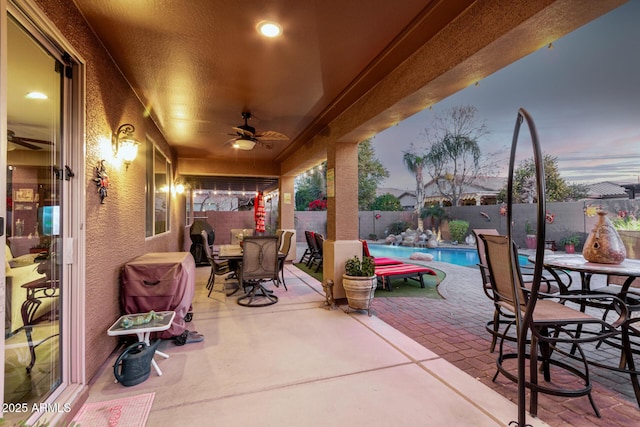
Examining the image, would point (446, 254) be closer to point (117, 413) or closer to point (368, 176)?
point (368, 176)

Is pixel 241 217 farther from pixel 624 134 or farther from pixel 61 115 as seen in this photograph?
pixel 624 134

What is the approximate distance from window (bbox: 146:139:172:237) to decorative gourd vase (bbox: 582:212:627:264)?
5.10 meters

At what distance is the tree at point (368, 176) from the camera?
62.7ft

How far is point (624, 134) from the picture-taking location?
13656 millimetres

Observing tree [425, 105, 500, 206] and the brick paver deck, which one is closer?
the brick paver deck

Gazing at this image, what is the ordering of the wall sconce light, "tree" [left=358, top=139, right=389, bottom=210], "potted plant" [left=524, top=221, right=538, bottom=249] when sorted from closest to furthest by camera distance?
the wall sconce light, "potted plant" [left=524, top=221, right=538, bottom=249], "tree" [left=358, top=139, right=389, bottom=210]

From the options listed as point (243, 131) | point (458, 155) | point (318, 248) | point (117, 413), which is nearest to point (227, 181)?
point (318, 248)

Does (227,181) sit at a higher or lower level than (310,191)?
lower

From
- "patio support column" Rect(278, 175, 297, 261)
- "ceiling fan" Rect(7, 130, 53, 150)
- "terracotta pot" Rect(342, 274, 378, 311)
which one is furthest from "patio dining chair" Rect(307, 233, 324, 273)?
"ceiling fan" Rect(7, 130, 53, 150)

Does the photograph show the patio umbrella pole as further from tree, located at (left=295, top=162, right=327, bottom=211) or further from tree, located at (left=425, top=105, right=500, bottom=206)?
tree, located at (left=295, top=162, right=327, bottom=211)

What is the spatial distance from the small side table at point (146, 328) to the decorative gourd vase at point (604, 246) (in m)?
3.73

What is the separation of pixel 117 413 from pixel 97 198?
61.4 inches

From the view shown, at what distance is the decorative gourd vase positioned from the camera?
2.43 metres

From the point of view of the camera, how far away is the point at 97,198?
2.32 meters
